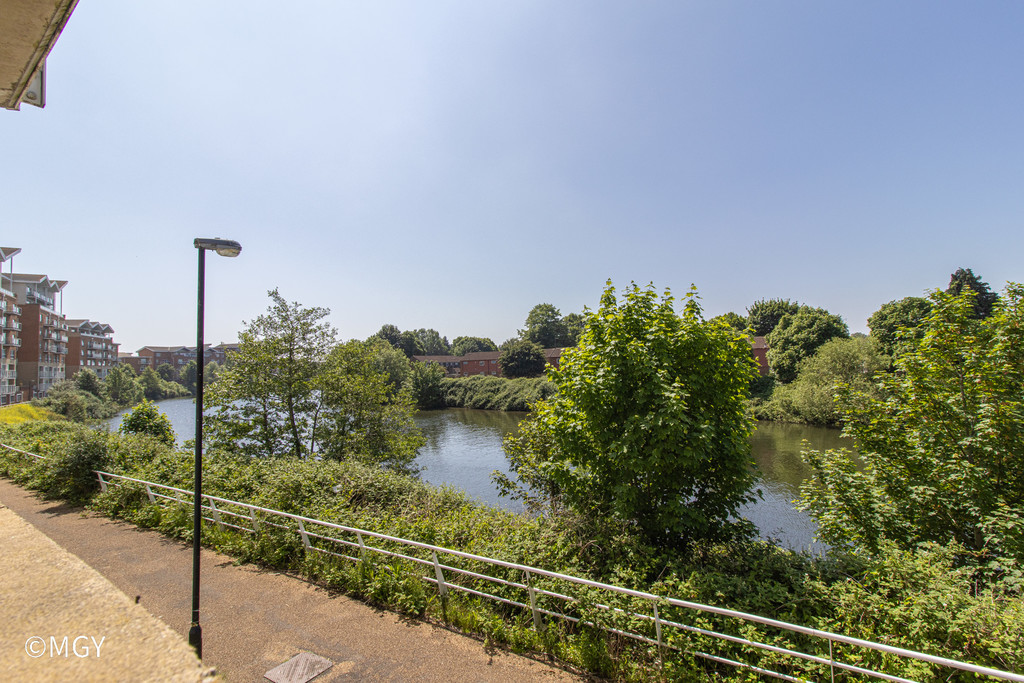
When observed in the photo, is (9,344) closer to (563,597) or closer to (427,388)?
(427,388)

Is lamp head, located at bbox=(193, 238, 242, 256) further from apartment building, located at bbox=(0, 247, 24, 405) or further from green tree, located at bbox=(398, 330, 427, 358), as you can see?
green tree, located at bbox=(398, 330, 427, 358)

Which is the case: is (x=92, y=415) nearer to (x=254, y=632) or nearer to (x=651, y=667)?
(x=254, y=632)

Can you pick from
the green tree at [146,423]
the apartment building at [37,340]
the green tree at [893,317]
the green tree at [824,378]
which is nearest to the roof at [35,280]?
the apartment building at [37,340]

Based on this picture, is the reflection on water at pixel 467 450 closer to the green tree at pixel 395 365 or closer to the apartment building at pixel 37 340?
the green tree at pixel 395 365

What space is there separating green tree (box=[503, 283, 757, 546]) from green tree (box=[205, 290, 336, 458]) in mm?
13712

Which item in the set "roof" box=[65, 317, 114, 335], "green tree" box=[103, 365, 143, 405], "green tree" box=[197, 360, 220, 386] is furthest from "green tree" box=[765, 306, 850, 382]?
"roof" box=[65, 317, 114, 335]

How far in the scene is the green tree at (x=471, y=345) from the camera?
121 metres

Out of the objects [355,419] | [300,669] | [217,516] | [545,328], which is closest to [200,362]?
[300,669]

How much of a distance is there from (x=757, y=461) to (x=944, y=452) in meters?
5.55

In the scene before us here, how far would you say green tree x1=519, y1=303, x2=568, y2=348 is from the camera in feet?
322

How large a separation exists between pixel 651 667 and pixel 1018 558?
20.8 feet

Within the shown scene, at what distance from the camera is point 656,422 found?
7121 millimetres

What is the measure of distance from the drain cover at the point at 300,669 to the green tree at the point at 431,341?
12287cm

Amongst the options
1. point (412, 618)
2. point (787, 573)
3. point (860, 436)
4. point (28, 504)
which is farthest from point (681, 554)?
point (28, 504)
